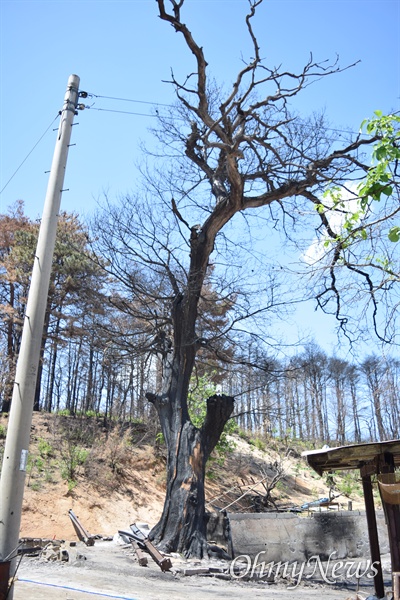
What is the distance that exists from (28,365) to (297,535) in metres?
9.79

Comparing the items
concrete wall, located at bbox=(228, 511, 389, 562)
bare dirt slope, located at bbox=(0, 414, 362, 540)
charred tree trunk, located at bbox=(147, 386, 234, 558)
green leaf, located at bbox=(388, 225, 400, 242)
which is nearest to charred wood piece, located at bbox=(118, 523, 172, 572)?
charred tree trunk, located at bbox=(147, 386, 234, 558)

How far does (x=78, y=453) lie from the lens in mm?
21578

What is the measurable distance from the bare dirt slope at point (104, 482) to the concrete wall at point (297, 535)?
3.54 metres

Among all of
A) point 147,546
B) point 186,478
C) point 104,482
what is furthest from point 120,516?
point 147,546

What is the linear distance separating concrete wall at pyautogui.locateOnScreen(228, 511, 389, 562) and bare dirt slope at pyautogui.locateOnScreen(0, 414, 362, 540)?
3544 mm

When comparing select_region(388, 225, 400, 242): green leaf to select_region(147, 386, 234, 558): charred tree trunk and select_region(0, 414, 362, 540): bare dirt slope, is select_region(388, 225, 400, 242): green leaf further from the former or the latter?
select_region(0, 414, 362, 540): bare dirt slope

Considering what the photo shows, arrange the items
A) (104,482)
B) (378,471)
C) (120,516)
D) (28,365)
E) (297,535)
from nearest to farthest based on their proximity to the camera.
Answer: (28,365)
(378,471)
(297,535)
(120,516)
(104,482)

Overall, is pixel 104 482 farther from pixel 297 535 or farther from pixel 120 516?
pixel 297 535

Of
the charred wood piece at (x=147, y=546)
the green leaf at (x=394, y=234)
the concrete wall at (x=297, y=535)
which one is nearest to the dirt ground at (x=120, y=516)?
the charred wood piece at (x=147, y=546)

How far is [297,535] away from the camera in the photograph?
42.7 feet

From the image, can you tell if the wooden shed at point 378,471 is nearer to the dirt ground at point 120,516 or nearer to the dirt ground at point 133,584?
the dirt ground at point 120,516

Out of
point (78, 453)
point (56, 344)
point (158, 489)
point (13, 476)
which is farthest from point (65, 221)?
point (13, 476)

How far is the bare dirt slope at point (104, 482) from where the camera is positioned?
722 inches

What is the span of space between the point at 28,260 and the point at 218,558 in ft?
57.6
